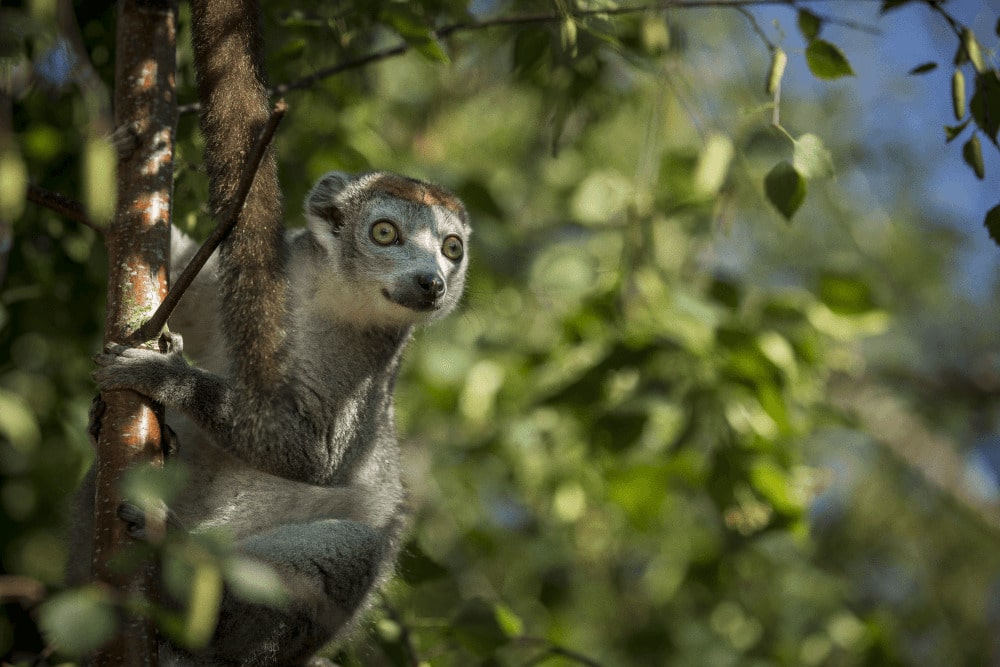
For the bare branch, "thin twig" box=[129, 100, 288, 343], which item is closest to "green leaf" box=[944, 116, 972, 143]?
"thin twig" box=[129, 100, 288, 343]

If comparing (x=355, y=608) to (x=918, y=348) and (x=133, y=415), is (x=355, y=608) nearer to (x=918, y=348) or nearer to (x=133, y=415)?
(x=133, y=415)

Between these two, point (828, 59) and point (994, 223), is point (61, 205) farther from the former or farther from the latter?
point (994, 223)

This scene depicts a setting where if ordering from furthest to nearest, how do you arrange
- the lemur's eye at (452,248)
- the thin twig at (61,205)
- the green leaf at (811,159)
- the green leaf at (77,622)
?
the lemur's eye at (452,248) → the green leaf at (811,159) → the thin twig at (61,205) → the green leaf at (77,622)

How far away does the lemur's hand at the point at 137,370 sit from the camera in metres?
3.35

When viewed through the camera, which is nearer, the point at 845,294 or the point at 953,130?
the point at 953,130

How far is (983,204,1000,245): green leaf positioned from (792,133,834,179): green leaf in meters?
0.58

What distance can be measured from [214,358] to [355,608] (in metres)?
1.39

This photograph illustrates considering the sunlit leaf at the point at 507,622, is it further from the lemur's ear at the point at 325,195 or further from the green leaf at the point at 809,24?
the green leaf at the point at 809,24

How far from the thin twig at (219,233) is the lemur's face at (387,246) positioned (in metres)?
1.97

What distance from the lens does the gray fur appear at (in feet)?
13.3

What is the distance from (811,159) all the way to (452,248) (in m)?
2.54

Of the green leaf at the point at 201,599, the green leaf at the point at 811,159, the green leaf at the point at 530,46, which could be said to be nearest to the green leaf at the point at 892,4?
the green leaf at the point at 811,159

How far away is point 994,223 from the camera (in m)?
3.38

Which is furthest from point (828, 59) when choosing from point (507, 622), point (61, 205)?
point (507, 622)
